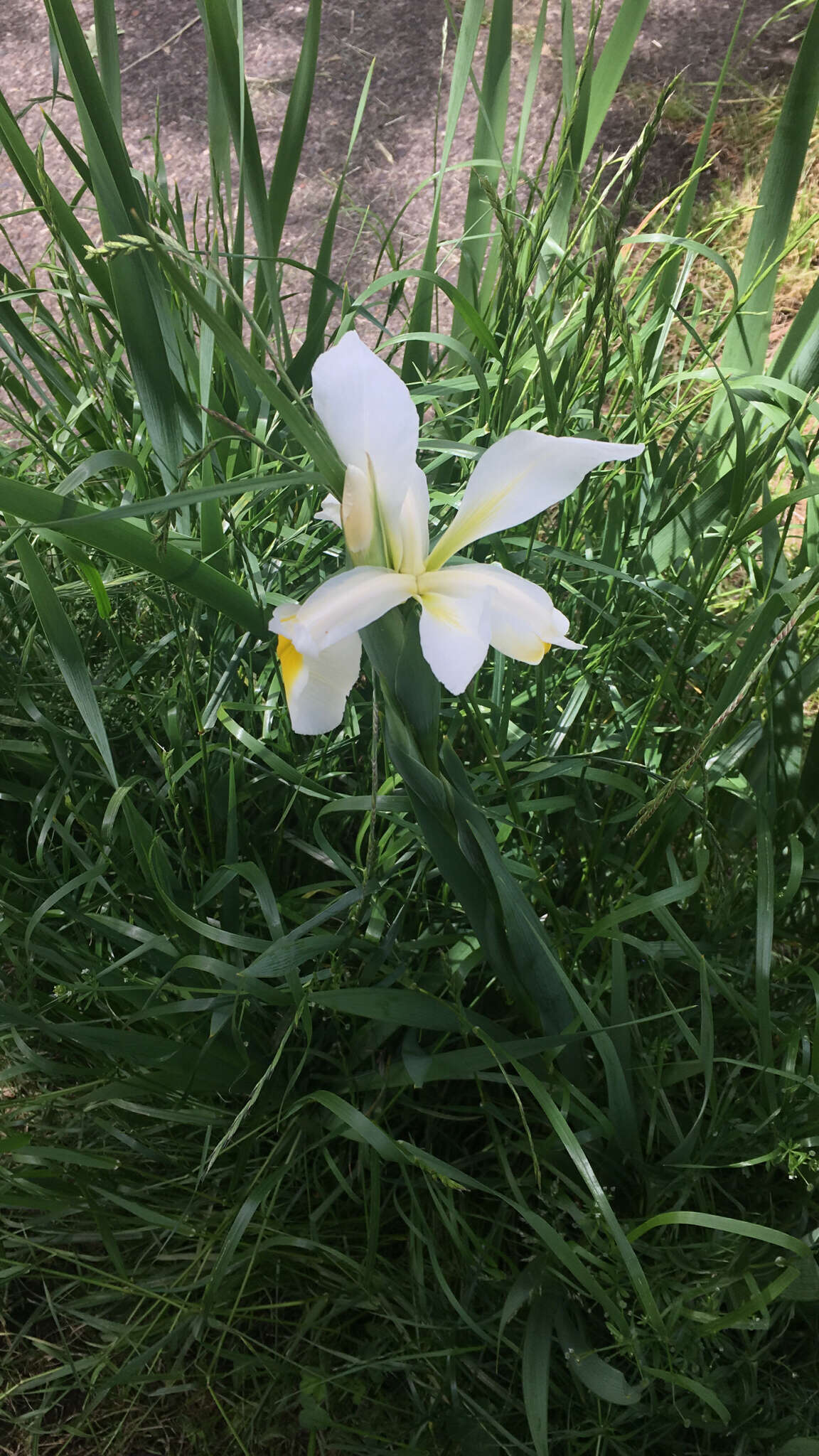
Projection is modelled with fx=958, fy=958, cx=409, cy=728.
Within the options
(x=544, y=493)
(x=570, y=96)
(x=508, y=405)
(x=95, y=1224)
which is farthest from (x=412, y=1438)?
(x=570, y=96)

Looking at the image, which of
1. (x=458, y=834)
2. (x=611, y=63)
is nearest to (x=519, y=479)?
(x=458, y=834)

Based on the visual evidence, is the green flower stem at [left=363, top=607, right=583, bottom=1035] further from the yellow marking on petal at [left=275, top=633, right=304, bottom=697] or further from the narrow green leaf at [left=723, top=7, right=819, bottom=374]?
the narrow green leaf at [left=723, top=7, right=819, bottom=374]

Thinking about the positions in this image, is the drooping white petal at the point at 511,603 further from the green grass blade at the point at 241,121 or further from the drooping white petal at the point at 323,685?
the green grass blade at the point at 241,121

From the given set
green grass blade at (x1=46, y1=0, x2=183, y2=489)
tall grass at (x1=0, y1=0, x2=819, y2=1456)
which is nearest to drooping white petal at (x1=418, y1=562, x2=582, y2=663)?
tall grass at (x1=0, y1=0, x2=819, y2=1456)

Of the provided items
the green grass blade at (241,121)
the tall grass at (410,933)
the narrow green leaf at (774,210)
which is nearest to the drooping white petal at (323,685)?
the tall grass at (410,933)

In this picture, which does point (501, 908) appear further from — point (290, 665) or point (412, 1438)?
point (412, 1438)

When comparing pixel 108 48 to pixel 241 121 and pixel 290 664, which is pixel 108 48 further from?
pixel 290 664
